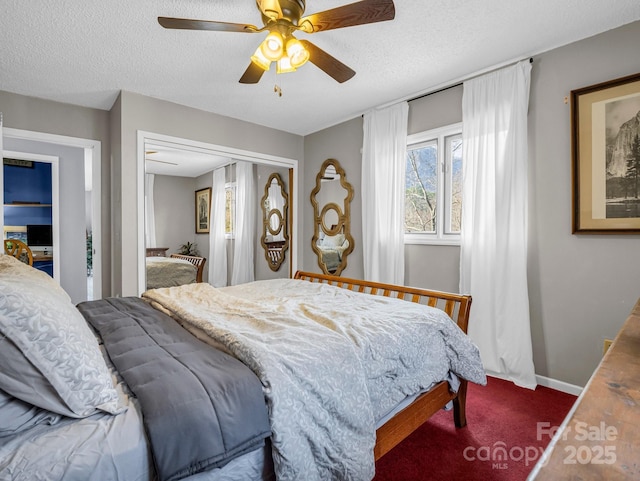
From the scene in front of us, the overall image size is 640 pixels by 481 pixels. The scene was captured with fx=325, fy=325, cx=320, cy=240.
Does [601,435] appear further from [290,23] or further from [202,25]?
[202,25]

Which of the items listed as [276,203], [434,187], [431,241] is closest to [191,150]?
[276,203]

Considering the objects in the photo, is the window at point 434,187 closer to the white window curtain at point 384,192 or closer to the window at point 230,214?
the white window curtain at point 384,192

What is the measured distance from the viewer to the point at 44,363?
0.89 m

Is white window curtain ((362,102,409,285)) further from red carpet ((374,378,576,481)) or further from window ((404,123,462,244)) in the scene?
red carpet ((374,378,576,481))

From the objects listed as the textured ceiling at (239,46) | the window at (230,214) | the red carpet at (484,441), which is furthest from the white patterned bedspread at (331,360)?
the window at (230,214)

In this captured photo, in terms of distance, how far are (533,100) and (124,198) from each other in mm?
3628

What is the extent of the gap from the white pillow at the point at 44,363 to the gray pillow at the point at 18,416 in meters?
0.03

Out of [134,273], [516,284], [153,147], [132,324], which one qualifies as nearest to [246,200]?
[153,147]

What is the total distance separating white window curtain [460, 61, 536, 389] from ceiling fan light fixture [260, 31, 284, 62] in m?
1.78

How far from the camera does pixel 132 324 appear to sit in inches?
61.0

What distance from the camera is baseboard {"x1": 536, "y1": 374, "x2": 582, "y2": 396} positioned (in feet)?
7.70

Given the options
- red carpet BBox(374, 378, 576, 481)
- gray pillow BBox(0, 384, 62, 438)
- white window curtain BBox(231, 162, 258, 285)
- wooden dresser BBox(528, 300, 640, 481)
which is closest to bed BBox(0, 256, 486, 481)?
gray pillow BBox(0, 384, 62, 438)

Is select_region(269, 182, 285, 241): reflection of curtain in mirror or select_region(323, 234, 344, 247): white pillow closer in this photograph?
select_region(323, 234, 344, 247): white pillow

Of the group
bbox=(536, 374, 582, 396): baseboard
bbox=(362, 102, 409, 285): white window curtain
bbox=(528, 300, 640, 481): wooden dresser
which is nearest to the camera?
bbox=(528, 300, 640, 481): wooden dresser
